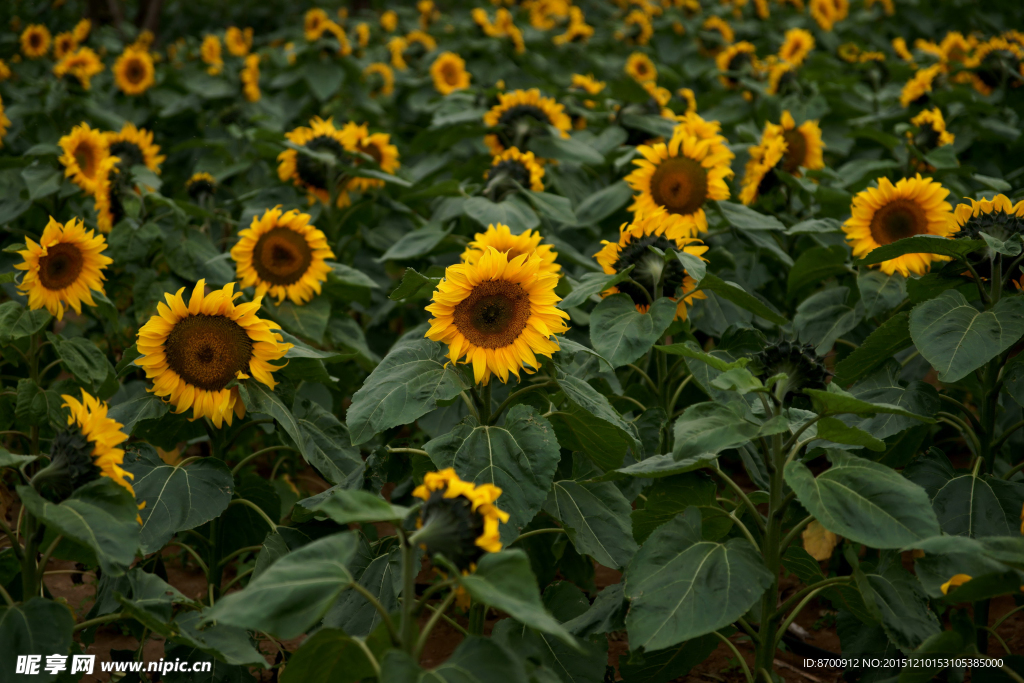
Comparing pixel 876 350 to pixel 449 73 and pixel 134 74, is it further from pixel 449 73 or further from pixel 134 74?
pixel 134 74

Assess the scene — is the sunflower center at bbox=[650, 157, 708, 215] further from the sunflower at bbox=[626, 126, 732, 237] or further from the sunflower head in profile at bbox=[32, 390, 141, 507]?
the sunflower head in profile at bbox=[32, 390, 141, 507]

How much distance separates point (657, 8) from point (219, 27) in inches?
243

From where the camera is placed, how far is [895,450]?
8.77ft

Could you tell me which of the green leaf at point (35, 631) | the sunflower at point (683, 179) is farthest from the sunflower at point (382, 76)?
the green leaf at point (35, 631)

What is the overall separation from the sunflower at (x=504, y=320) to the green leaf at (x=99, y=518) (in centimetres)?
82

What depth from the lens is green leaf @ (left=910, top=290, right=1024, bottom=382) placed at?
233 cm

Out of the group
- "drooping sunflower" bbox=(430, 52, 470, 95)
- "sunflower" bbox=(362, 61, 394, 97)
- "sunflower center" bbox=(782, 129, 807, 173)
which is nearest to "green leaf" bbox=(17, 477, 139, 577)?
"sunflower center" bbox=(782, 129, 807, 173)

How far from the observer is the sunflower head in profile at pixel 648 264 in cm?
281

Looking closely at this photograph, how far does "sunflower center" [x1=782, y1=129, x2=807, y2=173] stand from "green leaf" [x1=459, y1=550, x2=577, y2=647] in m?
3.27

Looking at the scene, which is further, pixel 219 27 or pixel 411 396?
pixel 219 27

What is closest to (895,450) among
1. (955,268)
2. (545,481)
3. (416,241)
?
(955,268)

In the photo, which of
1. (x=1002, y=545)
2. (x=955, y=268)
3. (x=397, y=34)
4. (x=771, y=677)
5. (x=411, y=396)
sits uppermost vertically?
(x=397, y=34)

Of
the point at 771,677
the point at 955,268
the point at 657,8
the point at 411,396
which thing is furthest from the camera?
the point at 657,8

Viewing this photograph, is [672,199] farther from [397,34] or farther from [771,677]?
[397,34]
